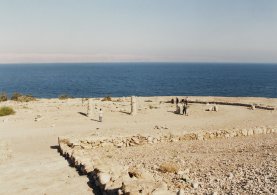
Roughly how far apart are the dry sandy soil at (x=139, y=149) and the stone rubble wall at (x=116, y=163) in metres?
0.49

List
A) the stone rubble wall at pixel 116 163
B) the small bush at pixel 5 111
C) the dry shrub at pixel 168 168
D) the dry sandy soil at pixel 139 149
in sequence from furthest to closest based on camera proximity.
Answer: the small bush at pixel 5 111 → the dry shrub at pixel 168 168 → the dry sandy soil at pixel 139 149 → the stone rubble wall at pixel 116 163

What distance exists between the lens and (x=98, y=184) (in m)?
12.8

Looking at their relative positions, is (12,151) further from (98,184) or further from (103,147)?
(98,184)

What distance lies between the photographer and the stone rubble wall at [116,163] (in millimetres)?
10578

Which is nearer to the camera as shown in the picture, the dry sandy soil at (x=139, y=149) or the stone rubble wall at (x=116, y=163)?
the stone rubble wall at (x=116, y=163)

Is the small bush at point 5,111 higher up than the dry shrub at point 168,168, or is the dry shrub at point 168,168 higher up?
the dry shrub at point 168,168

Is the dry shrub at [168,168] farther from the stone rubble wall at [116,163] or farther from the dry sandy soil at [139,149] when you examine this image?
the stone rubble wall at [116,163]

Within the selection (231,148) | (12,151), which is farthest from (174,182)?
(12,151)

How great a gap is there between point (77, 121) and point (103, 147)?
28.4 ft

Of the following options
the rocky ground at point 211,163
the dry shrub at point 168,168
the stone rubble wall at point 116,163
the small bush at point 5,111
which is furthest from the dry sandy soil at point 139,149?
the small bush at point 5,111

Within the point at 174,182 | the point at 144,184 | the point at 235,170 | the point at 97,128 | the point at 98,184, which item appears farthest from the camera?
the point at 97,128

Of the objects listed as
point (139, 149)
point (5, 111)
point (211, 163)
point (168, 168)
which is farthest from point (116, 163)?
point (5, 111)

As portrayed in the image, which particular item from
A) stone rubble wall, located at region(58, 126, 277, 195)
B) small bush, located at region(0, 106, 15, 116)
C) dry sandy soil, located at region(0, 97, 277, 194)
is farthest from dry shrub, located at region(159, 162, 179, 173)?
small bush, located at region(0, 106, 15, 116)

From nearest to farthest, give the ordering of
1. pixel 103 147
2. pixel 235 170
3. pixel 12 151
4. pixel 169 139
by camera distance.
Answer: pixel 235 170
pixel 12 151
pixel 103 147
pixel 169 139
